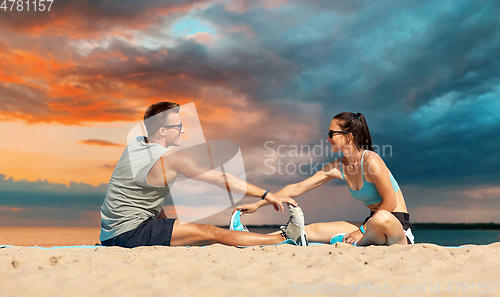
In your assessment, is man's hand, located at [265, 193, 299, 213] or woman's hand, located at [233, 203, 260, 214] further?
Answer: woman's hand, located at [233, 203, 260, 214]

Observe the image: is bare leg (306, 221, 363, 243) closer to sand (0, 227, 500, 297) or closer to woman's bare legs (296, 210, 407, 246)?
woman's bare legs (296, 210, 407, 246)

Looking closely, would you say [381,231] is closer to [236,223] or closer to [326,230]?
[326,230]

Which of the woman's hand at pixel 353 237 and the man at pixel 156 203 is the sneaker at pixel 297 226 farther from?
the woman's hand at pixel 353 237

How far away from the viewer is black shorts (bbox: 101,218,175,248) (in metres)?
4.18

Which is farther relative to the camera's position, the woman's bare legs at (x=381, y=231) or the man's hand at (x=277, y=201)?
the man's hand at (x=277, y=201)

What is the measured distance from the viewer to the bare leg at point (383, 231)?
152 inches

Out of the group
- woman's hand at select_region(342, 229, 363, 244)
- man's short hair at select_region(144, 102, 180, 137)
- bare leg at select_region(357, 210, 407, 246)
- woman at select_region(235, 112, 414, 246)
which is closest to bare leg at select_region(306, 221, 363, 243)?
woman at select_region(235, 112, 414, 246)

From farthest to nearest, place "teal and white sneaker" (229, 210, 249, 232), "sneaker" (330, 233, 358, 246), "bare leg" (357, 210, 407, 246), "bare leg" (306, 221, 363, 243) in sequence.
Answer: "teal and white sneaker" (229, 210, 249, 232) → "bare leg" (306, 221, 363, 243) → "sneaker" (330, 233, 358, 246) → "bare leg" (357, 210, 407, 246)

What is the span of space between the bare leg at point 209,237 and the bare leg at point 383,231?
3.78 ft

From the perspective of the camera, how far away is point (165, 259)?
9.55 ft

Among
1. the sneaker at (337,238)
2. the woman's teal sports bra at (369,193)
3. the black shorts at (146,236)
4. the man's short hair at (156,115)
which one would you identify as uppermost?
the man's short hair at (156,115)

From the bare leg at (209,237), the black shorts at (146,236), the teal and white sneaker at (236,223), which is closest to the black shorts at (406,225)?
the bare leg at (209,237)

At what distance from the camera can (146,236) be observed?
4.20 m

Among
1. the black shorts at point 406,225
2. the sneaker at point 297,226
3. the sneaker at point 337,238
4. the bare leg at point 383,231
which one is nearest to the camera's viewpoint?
the bare leg at point 383,231
